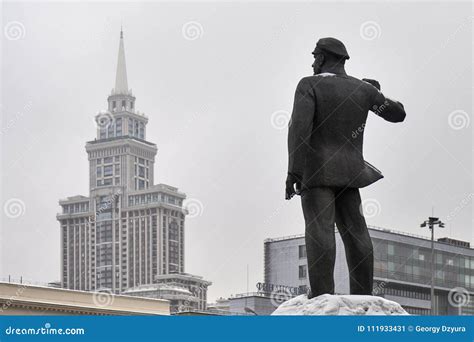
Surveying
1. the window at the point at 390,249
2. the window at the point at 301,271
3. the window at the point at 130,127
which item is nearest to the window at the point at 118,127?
the window at the point at 130,127

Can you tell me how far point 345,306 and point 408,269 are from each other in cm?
6423

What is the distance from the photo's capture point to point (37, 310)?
4928cm

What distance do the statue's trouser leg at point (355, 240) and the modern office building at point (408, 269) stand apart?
195ft

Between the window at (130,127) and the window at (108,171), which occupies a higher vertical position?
the window at (130,127)

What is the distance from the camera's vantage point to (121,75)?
162625 mm

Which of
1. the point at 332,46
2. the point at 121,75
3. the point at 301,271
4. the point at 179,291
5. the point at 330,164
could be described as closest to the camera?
the point at 330,164

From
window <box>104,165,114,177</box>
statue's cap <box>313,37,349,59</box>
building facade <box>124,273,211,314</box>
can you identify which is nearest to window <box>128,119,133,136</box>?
window <box>104,165,114,177</box>

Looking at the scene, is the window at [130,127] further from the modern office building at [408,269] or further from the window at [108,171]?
the modern office building at [408,269]

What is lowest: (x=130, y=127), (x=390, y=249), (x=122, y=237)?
(x=390, y=249)

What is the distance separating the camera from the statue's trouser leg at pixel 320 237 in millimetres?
11312

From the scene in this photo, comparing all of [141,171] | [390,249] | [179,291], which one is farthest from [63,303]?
[141,171]

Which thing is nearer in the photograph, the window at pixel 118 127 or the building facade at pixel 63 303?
the building facade at pixel 63 303

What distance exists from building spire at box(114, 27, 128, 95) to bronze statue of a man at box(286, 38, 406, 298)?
4644 inches

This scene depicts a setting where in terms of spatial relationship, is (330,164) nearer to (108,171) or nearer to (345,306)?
(345,306)
